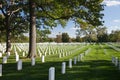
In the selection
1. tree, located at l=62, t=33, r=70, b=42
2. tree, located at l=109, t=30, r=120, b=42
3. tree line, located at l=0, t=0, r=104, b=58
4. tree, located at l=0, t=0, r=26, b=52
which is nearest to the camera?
tree line, located at l=0, t=0, r=104, b=58

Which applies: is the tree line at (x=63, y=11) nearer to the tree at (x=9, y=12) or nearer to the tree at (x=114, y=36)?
the tree at (x=9, y=12)

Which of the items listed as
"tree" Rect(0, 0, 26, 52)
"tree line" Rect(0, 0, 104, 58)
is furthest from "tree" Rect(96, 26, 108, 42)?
"tree line" Rect(0, 0, 104, 58)

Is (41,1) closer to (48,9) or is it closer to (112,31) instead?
(48,9)

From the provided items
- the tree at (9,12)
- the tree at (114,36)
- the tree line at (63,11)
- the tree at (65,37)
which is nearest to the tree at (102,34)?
the tree at (114,36)

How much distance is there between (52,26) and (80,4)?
535 inches

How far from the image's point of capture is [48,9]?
31.9 metres

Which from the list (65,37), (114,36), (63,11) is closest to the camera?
(63,11)

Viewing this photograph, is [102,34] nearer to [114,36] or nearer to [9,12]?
[114,36]

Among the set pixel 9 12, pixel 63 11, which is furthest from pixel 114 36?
pixel 63 11

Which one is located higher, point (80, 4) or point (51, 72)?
point (80, 4)

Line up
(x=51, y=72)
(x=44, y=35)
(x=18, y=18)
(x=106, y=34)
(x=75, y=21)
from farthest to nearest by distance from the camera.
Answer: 1. (x=106, y=34)
2. (x=44, y=35)
3. (x=18, y=18)
4. (x=75, y=21)
5. (x=51, y=72)

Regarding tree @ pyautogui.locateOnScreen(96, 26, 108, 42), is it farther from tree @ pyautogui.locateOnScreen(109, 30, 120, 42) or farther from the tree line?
the tree line

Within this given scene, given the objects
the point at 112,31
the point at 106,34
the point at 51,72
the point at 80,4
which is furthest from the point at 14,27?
the point at 112,31

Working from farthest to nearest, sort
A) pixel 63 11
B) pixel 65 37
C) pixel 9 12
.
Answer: pixel 65 37 < pixel 9 12 < pixel 63 11
